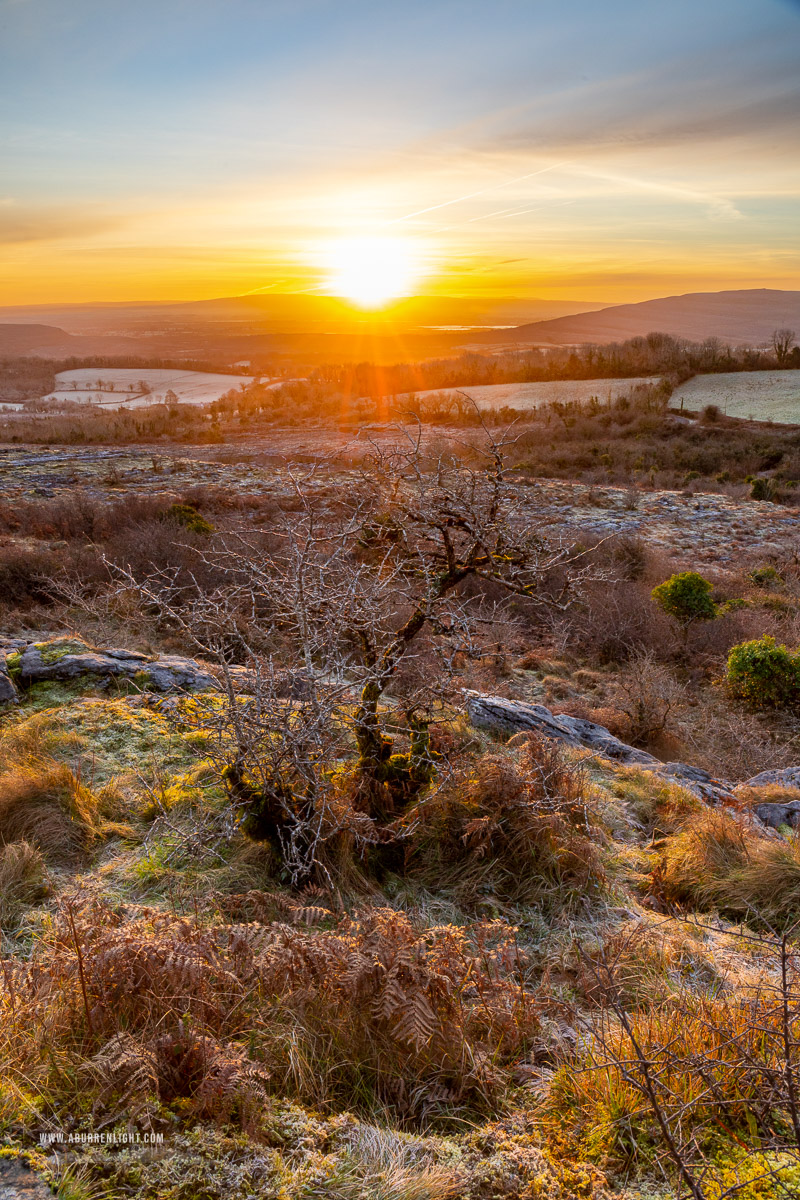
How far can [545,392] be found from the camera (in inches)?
1693

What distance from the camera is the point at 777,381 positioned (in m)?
41.6

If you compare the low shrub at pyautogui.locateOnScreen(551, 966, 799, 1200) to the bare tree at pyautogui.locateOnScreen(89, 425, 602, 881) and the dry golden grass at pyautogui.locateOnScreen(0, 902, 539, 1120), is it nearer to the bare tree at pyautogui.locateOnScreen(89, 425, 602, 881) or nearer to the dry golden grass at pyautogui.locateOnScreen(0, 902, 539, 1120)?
the dry golden grass at pyautogui.locateOnScreen(0, 902, 539, 1120)

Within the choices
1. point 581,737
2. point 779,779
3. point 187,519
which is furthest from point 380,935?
point 187,519

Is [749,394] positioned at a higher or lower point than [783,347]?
lower

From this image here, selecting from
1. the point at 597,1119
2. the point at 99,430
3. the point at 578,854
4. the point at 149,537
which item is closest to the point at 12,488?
the point at 149,537

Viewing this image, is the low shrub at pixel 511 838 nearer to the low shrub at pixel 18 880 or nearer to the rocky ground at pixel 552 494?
the low shrub at pixel 18 880

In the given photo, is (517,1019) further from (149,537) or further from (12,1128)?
(149,537)

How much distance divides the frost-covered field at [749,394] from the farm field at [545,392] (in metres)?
3.55

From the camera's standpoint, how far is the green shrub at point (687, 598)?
9.66 metres

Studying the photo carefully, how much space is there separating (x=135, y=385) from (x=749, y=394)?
167 ft

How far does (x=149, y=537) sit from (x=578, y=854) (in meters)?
8.94

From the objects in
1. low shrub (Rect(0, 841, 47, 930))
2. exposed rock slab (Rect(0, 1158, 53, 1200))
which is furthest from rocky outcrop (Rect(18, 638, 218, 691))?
exposed rock slab (Rect(0, 1158, 53, 1200))

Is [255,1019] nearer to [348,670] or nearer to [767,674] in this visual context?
[348,670]

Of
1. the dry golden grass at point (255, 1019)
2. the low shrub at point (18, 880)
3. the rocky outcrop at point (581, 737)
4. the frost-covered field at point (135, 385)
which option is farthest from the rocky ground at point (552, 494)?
the frost-covered field at point (135, 385)
